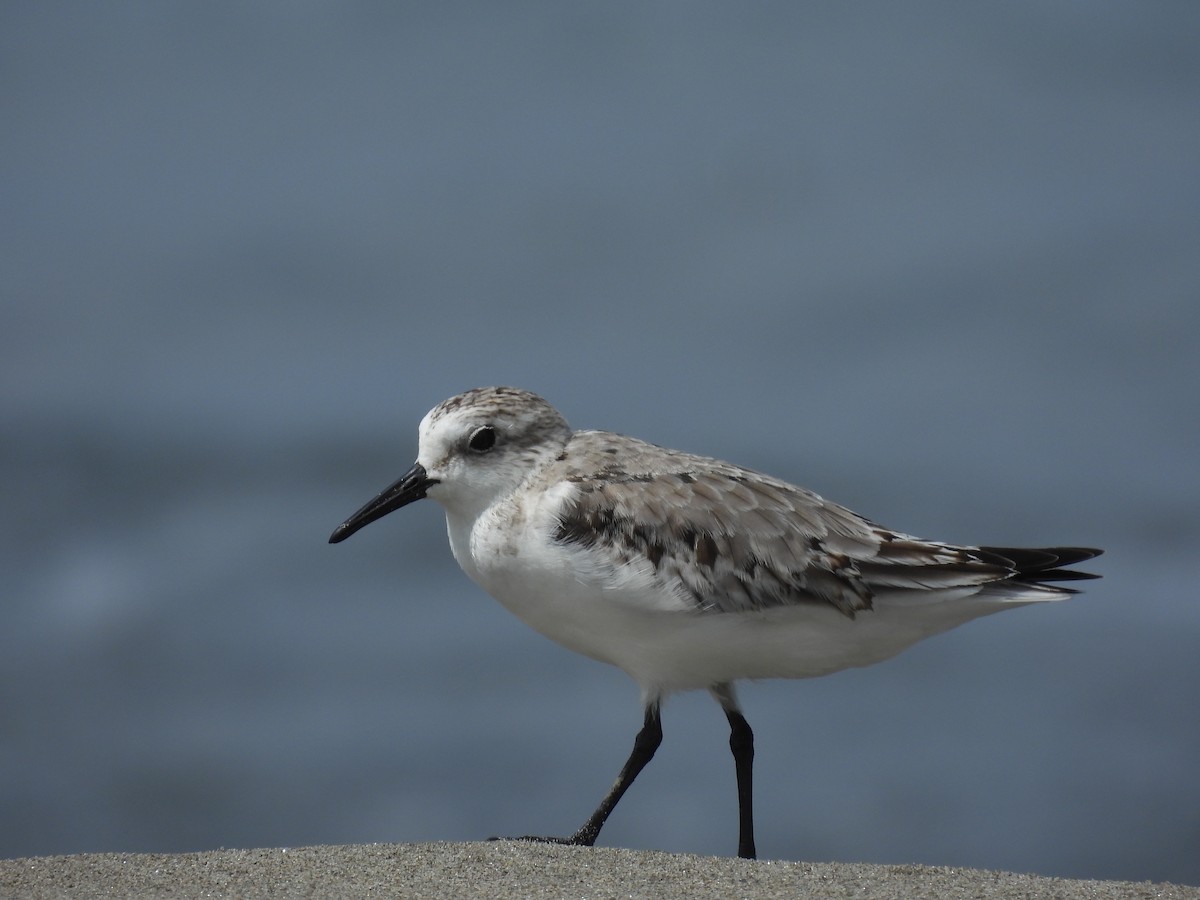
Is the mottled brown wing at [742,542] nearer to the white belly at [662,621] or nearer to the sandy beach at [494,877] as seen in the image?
the white belly at [662,621]

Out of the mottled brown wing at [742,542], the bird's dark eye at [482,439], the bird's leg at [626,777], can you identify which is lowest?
the bird's leg at [626,777]

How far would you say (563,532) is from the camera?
6035mm

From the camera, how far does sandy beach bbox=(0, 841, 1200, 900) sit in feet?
15.8

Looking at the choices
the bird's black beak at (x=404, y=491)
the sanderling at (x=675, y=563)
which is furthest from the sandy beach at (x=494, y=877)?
the bird's black beak at (x=404, y=491)

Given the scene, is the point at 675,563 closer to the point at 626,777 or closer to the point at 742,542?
the point at 742,542

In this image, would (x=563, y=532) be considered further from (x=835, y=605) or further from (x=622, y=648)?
(x=835, y=605)

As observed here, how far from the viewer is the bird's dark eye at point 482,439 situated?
20.7 ft

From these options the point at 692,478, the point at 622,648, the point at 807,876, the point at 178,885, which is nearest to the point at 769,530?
the point at 692,478

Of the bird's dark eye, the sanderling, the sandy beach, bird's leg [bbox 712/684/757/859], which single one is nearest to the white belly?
the sanderling

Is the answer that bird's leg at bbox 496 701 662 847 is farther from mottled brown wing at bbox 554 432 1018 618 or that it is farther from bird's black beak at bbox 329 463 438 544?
bird's black beak at bbox 329 463 438 544

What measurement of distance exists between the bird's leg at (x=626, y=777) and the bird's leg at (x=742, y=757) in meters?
0.34

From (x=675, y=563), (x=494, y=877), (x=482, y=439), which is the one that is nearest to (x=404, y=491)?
(x=482, y=439)

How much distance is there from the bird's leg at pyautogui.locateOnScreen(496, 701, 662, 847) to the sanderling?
1 centimetres

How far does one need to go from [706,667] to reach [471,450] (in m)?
1.43
